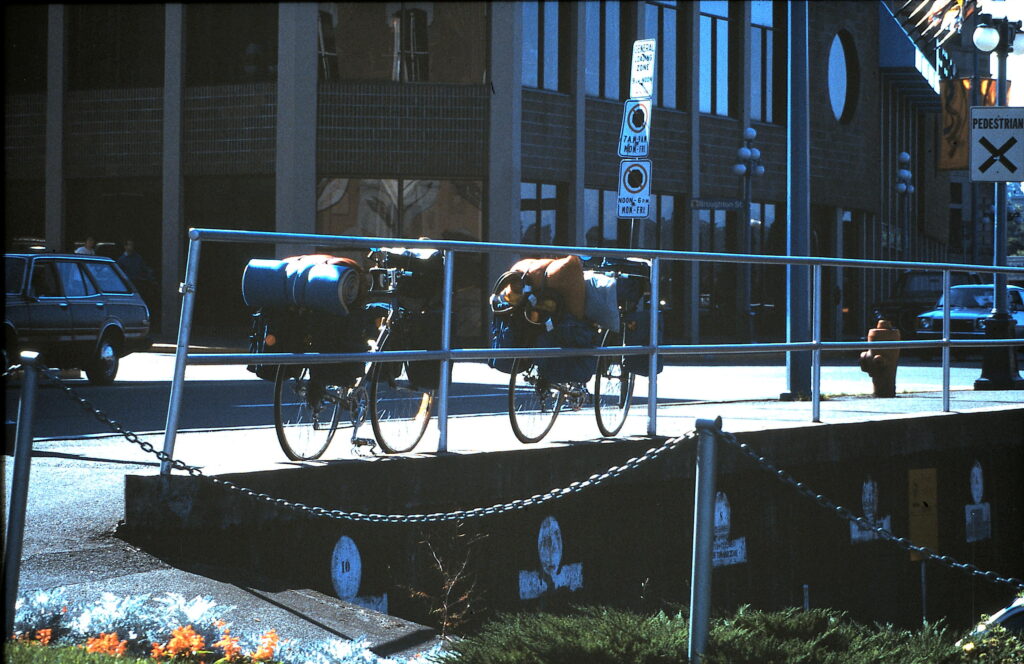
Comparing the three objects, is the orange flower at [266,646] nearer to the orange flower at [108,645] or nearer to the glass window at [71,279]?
the orange flower at [108,645]

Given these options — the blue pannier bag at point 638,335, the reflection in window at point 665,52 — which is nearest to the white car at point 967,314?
the reflection in window at point 665,52

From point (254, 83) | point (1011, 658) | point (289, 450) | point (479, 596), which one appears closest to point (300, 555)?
point (289, 450)

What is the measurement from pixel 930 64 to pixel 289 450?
42946 millimetres

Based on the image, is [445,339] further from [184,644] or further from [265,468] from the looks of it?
[184,644]

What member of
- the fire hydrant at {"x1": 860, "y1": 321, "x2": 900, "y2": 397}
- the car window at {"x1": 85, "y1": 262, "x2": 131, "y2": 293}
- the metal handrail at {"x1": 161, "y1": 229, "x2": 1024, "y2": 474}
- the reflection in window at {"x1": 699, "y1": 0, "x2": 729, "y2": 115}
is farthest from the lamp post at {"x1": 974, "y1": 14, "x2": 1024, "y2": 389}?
the reflection in window at {"x1": 699, "y1": 0, "x2": 729, "y2": 115}

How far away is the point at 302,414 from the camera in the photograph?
6.77 meters

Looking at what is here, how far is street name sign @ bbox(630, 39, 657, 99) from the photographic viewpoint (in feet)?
49.3

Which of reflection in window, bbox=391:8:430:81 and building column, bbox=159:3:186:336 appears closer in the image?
reflection in window, bbox=391:8:430:81

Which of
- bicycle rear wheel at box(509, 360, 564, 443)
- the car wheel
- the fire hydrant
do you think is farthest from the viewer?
the car wheel

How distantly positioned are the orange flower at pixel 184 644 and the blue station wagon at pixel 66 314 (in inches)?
443

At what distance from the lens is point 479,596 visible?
6.95 m

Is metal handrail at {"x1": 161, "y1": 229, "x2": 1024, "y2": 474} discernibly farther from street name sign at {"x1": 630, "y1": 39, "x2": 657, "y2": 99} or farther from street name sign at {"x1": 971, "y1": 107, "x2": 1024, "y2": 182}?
street name sign at {"x1": 630, "y1": 39, "x2": 657, "y2": 99}

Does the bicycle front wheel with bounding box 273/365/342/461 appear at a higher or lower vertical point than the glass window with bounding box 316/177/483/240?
lower

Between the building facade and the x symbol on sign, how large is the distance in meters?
9.38
